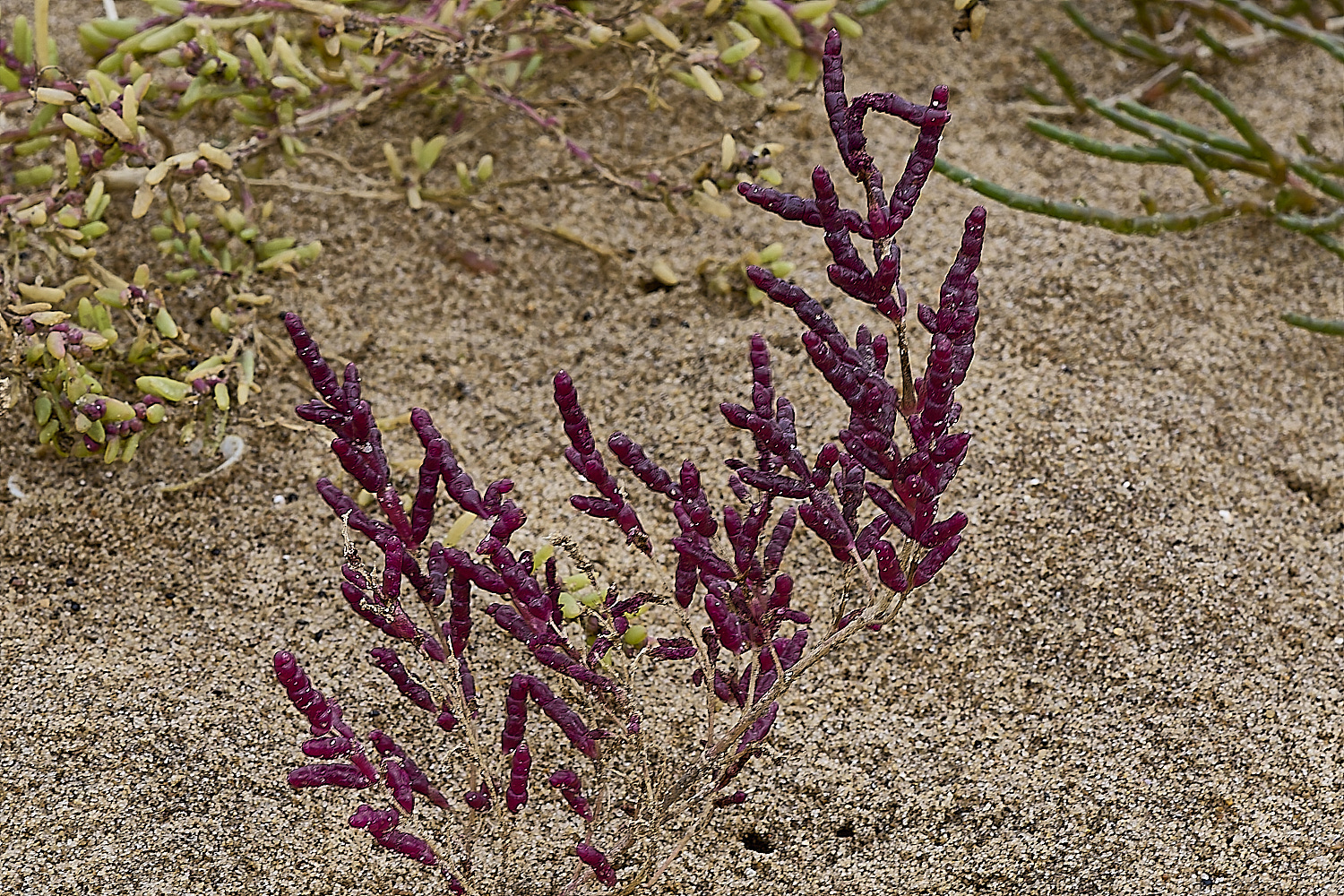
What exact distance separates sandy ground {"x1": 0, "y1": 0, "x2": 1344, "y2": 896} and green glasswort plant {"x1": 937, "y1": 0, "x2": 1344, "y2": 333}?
0.33ft

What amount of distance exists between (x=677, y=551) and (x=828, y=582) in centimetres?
64

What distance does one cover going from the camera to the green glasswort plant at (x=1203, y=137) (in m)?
2.59

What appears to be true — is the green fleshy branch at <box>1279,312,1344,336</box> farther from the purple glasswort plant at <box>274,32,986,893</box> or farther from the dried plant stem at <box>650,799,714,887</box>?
the dried plant stem at <box>650,799,714,887</box>

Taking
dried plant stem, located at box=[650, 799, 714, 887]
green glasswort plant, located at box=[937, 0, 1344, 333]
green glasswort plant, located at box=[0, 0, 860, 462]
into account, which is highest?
green glasswort plant, located at box=[937, 0, 1344, 333]

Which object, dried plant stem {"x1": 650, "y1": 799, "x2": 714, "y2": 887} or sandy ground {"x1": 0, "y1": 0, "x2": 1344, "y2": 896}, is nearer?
dried plant stem {"x1": 650, "y1": 799, "x2": 714, "y2": 887}

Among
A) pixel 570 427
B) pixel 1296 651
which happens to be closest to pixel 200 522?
pixel 570 427

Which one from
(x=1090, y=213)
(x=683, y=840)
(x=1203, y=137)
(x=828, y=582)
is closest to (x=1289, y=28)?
(x=1203, y=137)

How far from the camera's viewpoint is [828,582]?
2189 mm

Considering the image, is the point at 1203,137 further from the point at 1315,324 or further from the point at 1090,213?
the point at 1315,324

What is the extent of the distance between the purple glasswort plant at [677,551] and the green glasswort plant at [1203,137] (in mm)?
1104

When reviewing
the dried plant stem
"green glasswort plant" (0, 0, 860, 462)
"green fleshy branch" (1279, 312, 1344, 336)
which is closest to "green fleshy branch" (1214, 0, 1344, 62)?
"green fleshy branch" (1279, 312, 1344, 336)

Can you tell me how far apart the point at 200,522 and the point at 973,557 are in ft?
4.11

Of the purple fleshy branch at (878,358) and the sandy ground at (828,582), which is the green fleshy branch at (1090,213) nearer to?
the sandy ground at (828,582)

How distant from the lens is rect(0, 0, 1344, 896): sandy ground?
5.90 feet
